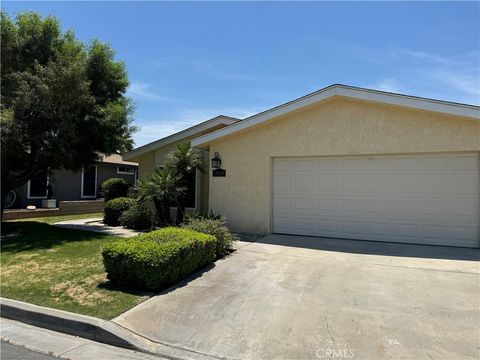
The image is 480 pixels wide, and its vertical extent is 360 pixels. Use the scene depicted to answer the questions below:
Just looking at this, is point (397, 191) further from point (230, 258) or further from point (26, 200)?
point (26, 200)

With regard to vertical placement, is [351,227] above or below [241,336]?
above

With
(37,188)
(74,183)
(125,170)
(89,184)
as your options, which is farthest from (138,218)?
(125,170)

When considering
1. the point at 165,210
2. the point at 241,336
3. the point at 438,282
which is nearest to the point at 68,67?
the point at 165,210

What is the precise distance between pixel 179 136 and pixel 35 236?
5.87m

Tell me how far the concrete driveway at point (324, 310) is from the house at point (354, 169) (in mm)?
1622

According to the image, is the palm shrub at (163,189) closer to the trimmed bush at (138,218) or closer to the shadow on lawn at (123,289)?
the trimmed bush at (138,218)

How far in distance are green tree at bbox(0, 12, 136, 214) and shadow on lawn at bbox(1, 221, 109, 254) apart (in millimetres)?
1570

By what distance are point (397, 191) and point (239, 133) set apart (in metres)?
4.77

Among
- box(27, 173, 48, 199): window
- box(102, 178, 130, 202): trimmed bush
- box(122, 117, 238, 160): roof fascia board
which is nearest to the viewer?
box(122, 117, 238, 160): roof fascia board

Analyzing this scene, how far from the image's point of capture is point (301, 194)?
10469 mm

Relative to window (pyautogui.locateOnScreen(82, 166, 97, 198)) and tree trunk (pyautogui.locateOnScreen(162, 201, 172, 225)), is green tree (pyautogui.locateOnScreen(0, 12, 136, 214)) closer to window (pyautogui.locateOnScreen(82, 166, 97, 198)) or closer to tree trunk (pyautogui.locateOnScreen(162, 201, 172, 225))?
tree trunk (pyautogui.locateOnScreen(162, 201, 172, 225))

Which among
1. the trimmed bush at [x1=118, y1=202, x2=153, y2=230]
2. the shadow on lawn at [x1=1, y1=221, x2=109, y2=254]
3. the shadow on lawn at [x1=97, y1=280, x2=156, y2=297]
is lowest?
the shadow on lawn at [x1=97, y1=280, x2=156, y2=297]

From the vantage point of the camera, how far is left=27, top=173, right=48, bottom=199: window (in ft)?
59.7

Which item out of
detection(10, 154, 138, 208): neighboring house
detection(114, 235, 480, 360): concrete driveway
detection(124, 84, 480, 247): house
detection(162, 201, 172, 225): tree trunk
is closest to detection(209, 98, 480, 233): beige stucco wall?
detection(124, 84, 480, 247): house
